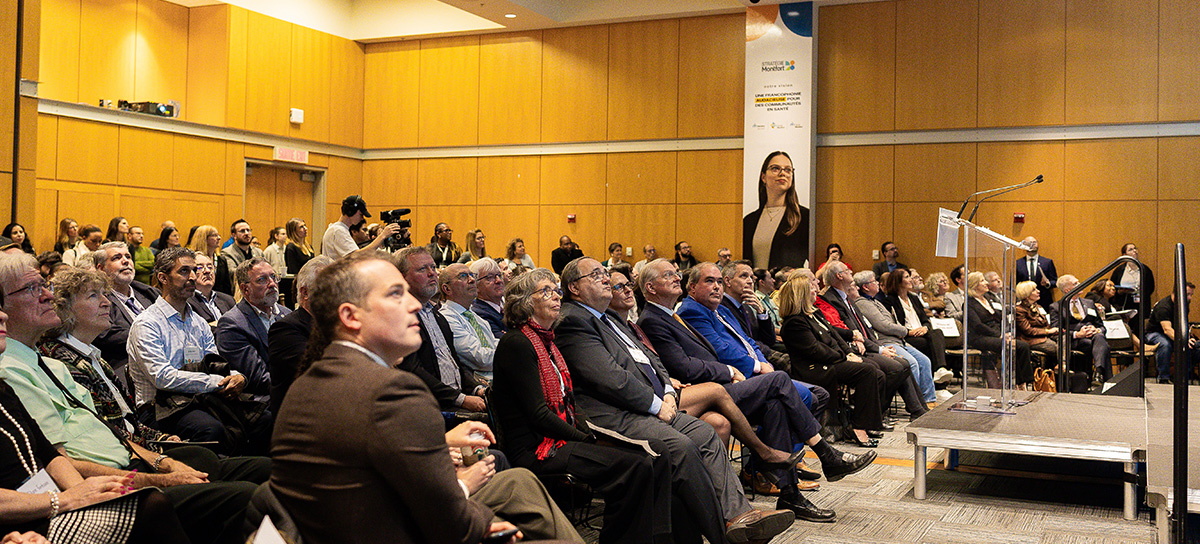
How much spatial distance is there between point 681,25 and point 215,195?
23.2 ft

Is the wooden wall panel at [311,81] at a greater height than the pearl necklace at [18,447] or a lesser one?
greater

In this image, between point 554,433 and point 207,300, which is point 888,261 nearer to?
point 207,300

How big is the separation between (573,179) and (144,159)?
595cm

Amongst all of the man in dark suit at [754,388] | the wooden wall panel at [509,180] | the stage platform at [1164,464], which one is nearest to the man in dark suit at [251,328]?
the man in dark suit at [754,388]

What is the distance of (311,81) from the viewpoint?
48.4ft

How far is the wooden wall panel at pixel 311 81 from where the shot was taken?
14.4 m

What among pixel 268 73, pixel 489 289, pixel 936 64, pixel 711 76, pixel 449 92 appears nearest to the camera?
pixel 489 289

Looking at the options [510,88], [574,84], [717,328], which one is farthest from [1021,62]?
[717,328]

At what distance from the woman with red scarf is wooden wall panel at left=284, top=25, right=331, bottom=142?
11.9 m

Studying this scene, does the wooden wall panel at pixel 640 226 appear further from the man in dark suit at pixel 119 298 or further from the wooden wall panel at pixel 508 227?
the man in dark suit at pixel 119 298

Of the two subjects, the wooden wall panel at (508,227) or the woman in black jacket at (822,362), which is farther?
the wooden wall panel at (508,227)

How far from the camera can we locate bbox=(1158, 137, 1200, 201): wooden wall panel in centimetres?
1148

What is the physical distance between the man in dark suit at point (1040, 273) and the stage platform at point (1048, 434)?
6416 millimetres

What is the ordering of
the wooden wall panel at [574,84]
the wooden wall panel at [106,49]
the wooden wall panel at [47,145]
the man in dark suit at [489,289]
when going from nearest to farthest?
the man in dark suit at [489,289]
the wooden wall panel at [47,145]
the wooden wall panel at [106,49]
the wooden wall panel at [574,84]
